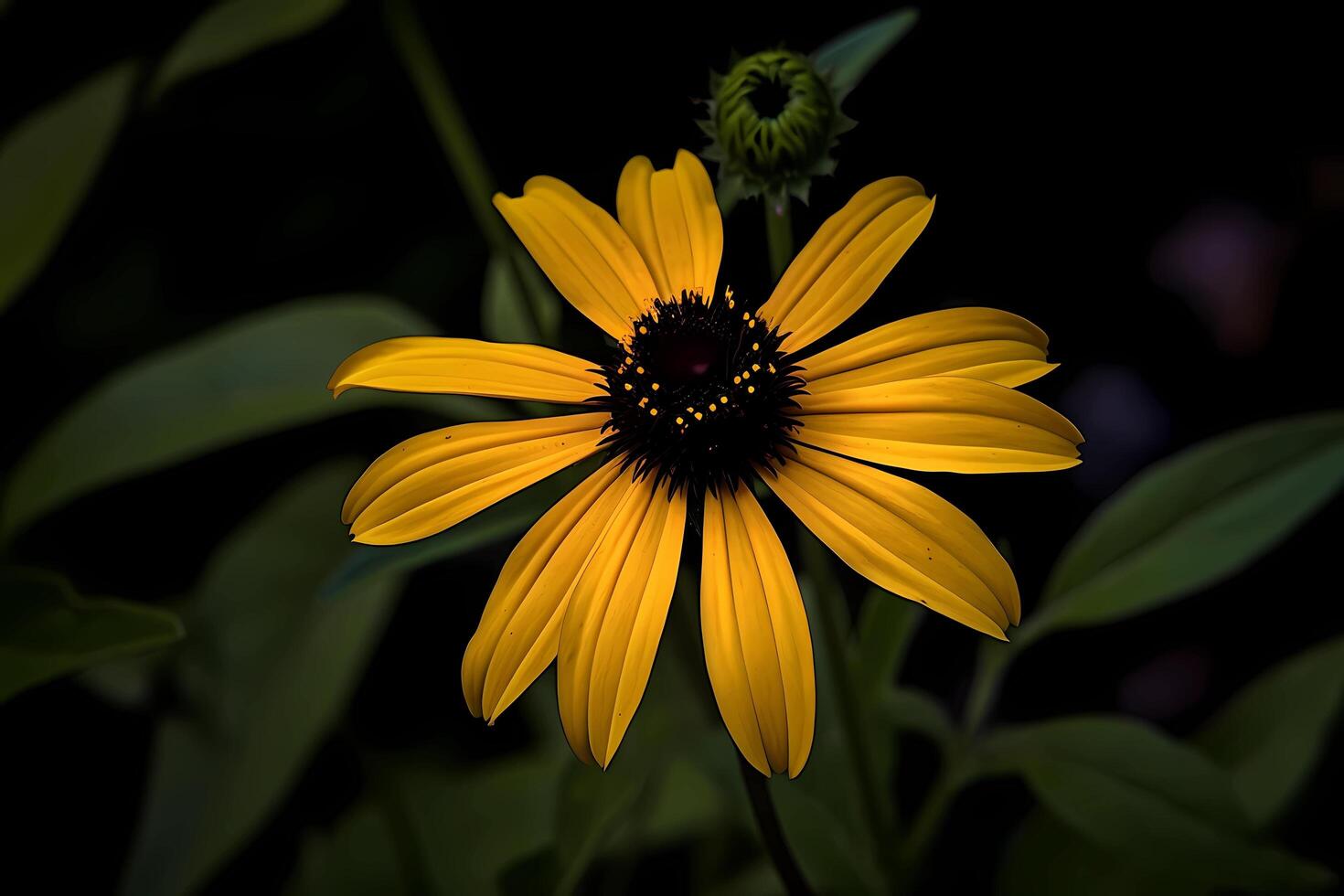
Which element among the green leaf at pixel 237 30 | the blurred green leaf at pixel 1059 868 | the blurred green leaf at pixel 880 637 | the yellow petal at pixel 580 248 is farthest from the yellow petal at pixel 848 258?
the blurred green leaf at pixel 1059 868

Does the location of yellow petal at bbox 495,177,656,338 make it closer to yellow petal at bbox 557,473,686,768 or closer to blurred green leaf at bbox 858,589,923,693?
yellow petal at bbox 557,473,686,768

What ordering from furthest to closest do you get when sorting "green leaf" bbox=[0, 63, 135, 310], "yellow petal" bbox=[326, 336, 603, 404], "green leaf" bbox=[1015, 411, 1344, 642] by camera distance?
1. "green leaf" bbox=[0, 63, 135, 310]
2. "green leaf" bbox=[1015, 411, 1344, 642]
3. "yellow petal" bbox=[326, 336, 603, 404]

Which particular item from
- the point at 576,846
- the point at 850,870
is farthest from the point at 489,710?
the point at 850,870

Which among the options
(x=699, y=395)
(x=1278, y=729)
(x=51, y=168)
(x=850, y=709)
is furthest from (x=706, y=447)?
(x=51, y=168)

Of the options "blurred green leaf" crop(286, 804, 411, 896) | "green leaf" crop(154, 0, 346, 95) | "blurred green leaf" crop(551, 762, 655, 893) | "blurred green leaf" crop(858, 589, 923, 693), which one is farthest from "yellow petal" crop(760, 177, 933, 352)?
"blurred green leaf" crop(286, 804, 411, 896)

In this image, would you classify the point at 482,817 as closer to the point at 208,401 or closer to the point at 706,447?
the point at 208,401

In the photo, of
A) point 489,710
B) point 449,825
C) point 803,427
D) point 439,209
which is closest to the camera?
point 489,710

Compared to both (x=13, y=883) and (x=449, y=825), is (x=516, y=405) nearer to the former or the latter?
(x=449, y=825)
